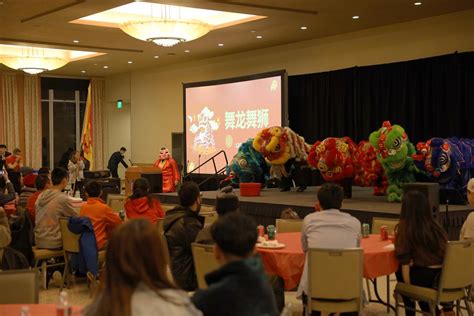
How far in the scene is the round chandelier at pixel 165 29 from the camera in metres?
11.3

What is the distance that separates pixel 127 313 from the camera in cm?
228

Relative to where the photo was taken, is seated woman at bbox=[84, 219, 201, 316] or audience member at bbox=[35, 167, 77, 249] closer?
seated woman at bbox=[84, 219, 201, 316]

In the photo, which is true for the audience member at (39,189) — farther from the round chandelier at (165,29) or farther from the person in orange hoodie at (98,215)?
the round chandelier at (165,29)

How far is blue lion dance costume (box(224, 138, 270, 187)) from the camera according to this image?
13.1m

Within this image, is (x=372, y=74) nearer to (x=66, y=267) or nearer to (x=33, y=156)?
(x=66, y=267)

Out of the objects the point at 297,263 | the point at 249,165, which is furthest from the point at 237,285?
the point at 249,165

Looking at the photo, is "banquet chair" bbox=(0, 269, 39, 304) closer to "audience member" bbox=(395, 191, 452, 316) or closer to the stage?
"audience member" bbox=(395, 191, 452, 316)

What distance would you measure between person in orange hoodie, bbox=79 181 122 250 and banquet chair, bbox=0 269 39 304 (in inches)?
118

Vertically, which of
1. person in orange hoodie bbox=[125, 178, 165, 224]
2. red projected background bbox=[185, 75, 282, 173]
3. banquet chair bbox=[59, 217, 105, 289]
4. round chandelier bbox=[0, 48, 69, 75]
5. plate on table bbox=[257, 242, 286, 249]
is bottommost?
banquet chair bbox=[59, 217, 105, 289]

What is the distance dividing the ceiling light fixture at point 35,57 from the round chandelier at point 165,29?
485 centimetres

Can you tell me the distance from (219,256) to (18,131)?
1923 centimetres

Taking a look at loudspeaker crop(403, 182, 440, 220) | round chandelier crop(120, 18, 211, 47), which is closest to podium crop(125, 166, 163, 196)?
round chandelier crop(120, 18, 211, 47)

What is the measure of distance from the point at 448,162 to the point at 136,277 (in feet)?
26.4

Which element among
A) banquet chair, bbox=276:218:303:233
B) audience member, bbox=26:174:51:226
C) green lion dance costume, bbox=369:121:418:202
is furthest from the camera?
green lion dance costume, bbox=369:121:418:202
